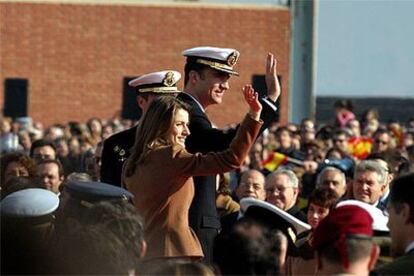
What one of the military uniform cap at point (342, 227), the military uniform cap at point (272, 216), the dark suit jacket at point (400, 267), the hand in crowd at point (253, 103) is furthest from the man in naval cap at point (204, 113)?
the military uniform cap at point (342, 227)

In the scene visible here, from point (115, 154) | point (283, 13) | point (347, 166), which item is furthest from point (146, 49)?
point (115, 154)

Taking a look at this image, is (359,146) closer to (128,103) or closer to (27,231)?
(27,231)

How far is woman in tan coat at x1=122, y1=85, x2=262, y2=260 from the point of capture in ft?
27.0

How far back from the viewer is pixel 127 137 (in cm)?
1013

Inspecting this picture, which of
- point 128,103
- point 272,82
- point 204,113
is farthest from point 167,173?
point 128,103

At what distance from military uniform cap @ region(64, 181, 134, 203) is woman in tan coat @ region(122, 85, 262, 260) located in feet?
3.51

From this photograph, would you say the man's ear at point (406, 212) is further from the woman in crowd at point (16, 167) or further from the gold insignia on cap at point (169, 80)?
the woman in crowd at point (16, 167)

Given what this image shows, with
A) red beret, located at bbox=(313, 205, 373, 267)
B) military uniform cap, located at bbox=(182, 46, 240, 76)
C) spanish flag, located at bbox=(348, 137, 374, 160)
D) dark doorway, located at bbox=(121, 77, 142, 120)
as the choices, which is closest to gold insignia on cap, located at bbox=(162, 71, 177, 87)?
military uniform cap, located at bbox=(182, 46, 240, 76)

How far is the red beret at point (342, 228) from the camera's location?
6.25m

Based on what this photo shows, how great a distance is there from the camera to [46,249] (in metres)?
6.48

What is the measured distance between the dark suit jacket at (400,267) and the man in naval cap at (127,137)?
9.15 feet

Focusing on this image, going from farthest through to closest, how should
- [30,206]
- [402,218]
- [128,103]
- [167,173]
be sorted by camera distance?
[128,103] → [167,173] → [402,218] → [30,206]

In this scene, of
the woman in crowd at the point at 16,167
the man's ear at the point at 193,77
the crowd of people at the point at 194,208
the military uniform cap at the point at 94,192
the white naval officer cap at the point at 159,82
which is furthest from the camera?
the woman in crowd at the point at 16,167

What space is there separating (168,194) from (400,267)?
1777 mm
